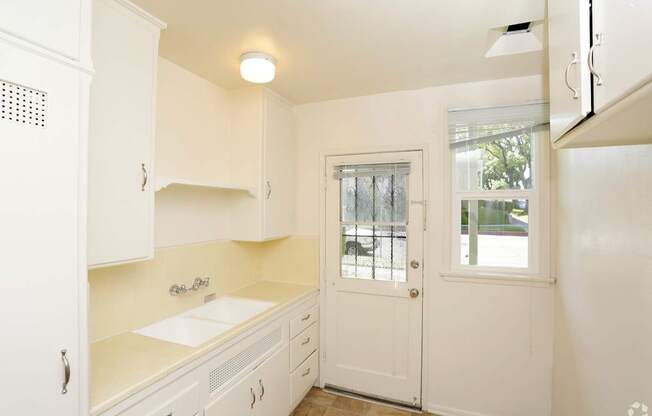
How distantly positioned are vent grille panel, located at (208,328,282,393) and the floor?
0.73 metres

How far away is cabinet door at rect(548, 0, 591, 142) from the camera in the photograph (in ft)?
2.53

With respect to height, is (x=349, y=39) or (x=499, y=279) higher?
(x=349, y=39)

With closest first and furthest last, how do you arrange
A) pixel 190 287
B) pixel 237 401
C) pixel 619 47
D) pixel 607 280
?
pixel 619 47 → pixel 607 280 → pixel 237 401 → pixel 190 287

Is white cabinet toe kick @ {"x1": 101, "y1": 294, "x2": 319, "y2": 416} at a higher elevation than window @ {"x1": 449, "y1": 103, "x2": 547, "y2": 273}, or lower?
lower

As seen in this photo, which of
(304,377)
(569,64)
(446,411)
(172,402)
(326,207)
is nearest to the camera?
(569,64)

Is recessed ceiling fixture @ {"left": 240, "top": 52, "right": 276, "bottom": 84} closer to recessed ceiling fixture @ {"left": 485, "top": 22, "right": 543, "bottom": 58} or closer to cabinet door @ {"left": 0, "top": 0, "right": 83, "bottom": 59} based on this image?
cabinet door @ {"left": 0, "top": 0, "right": 83, "bottom": 59}

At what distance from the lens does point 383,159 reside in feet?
8.43

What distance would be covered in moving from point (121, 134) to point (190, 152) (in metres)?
0.79

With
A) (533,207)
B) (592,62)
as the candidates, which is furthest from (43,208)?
(533,207)

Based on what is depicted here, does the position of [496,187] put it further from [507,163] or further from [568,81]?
[568,81]

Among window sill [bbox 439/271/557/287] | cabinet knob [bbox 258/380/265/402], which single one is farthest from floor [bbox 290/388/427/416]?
window sill [bbox 439/271/557/287]

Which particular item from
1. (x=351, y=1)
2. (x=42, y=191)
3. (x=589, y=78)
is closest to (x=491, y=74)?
(x=351, y=1)

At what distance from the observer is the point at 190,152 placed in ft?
7.22

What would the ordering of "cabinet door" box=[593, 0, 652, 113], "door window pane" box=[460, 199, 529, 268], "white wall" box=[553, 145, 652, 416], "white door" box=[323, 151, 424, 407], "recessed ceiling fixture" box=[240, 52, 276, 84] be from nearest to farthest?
1. "cabinet door" box=[593, 0, 652, 113]
2. "white wall" box=[553, 145, 652, 416]
3. "recessed ceiling fixture" box=[240, 52, 276, 84]
4. "door window pane" box=[460, 199, 529, 268]
5. "white door" box=[323, 151, 424, 407]
